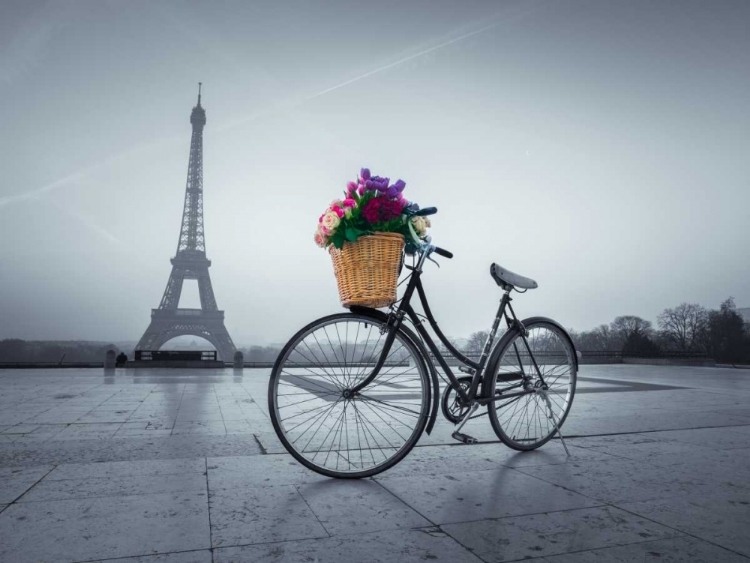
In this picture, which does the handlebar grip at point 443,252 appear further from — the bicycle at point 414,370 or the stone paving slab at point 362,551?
the stone paving slab at point 362,551

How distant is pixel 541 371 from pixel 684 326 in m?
47.5

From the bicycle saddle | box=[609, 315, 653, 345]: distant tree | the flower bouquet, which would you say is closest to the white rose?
the flower bouquet

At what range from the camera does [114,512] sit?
2.02 metres

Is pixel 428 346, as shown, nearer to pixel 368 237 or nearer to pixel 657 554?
pixel 368 237

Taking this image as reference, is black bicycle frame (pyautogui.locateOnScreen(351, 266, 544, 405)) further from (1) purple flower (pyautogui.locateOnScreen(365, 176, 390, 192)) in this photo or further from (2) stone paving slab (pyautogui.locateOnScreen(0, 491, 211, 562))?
(2) stone paving slab (pyautogui.locateOnScreen(0, 491, 211, 562))

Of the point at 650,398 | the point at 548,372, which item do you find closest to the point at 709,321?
the point at 650,398

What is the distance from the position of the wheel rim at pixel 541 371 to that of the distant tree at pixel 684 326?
43.5 m

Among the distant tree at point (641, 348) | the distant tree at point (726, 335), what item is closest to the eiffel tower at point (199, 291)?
the distant tree at point (641, 348)

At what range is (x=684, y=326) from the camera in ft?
142

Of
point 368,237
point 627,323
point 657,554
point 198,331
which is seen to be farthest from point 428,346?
point 627,323

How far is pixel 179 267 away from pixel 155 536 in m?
45.5

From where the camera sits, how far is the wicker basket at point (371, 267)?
250 cm

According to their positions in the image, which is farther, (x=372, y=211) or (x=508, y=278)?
(x=508, y=278)

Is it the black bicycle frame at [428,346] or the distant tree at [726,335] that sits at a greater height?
the distant tree at [726,335]
